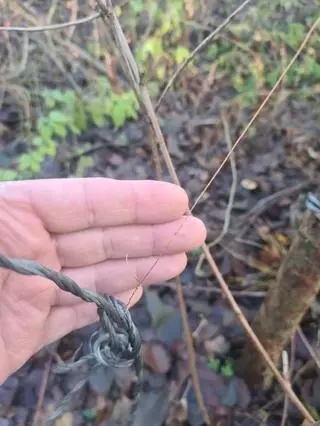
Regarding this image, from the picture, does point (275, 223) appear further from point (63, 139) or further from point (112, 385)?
point (63, 139)

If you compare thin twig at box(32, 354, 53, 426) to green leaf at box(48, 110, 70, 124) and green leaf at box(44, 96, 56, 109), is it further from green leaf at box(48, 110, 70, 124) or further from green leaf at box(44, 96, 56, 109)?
green leaf at box(44, 96, 56, 109)

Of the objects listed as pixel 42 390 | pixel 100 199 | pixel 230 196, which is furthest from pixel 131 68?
pixel 230 196

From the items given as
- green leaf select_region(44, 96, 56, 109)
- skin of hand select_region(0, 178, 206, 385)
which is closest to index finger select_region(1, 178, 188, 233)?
skin of hand select_region(0, 178, 206, 385)

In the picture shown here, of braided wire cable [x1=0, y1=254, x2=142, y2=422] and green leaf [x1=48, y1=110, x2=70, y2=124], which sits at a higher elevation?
braided wire cable [x1=0, y1=254, x2=142, y2=422]

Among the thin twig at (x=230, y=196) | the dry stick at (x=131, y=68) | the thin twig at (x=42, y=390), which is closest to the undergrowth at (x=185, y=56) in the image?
the thin twig at (x=230, y=196)

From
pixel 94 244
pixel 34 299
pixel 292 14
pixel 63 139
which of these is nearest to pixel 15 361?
pixel 34 299

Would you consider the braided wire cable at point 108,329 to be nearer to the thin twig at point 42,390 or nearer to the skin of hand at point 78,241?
the skin of hand at point 78,241
